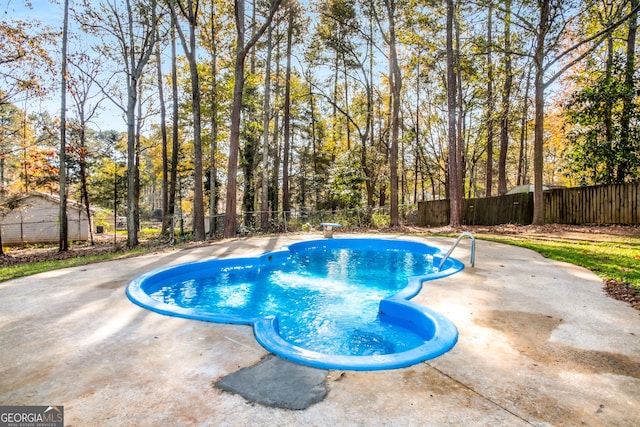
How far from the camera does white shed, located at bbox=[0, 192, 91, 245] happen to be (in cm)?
1526

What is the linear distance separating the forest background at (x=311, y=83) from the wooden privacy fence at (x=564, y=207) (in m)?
1.11

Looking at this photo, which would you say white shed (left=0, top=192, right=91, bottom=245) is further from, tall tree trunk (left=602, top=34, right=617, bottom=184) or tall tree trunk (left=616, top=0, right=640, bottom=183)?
tall tree trunk (left=616, top=0, right=640, bottom=183)

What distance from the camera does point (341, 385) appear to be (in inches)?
67.6

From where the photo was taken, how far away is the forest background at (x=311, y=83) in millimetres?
9727

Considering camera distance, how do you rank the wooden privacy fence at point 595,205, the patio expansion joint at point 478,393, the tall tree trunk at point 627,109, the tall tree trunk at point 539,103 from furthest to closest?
the tall tree trunk at point 627,109
the tall tree trunk at point 539,103
the wooden privacy fence at point 595,205
the patio expansion joint at point 478,393

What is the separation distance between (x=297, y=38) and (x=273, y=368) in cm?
1585

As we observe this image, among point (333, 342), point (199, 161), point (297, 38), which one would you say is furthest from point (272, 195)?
point (333, 342)

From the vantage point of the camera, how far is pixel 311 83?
15.0m

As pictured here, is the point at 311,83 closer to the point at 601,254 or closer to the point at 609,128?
the point at 609,128

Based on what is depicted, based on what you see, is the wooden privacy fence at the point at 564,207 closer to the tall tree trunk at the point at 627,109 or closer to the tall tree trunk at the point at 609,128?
the tall tree trunk at the point at 609,128

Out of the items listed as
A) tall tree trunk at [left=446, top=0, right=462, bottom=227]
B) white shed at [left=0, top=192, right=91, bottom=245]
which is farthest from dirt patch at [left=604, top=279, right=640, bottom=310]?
white shed at [left=0, top=192, right=91, bottom=245]

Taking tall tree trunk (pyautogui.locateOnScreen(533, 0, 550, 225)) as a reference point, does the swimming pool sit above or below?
below

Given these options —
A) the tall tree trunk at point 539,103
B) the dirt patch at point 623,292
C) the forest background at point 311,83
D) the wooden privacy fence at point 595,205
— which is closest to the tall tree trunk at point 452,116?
the forest background at point 311,83

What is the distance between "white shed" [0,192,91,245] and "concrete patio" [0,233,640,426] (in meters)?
15.9
